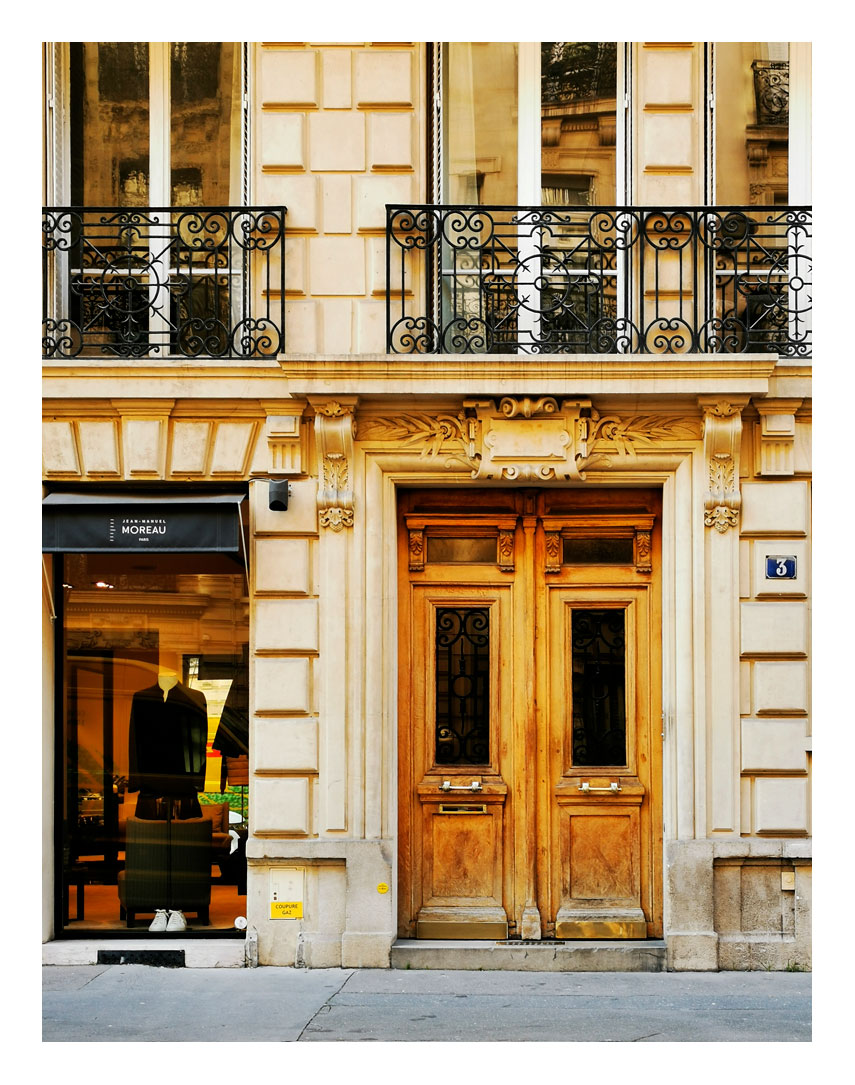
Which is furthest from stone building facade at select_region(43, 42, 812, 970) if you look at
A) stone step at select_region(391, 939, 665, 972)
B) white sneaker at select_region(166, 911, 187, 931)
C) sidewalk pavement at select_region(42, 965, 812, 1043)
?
white sneaker at select_region(166, 911, 187, 931)

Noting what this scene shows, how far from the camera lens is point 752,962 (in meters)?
8.95

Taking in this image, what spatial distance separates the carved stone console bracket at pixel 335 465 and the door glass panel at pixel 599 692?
1.90 metres

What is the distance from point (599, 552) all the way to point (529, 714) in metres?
1.29

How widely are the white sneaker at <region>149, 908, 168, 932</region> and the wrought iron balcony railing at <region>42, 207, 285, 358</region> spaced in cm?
407

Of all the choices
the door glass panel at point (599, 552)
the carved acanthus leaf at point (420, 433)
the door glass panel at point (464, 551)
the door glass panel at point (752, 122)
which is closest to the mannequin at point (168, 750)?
the door glass panel at point (464, 551)

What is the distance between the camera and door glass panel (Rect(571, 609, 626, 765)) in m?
9.45

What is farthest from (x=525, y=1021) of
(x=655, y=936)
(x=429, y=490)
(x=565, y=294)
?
(x=565, y=294)

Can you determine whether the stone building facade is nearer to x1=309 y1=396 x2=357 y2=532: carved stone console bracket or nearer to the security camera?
x1=309 y1=396 x2=357 y2=532: carved stone console bracket

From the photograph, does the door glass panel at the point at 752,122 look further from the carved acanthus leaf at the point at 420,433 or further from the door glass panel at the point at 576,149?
the carved acanthus leaf at the point at 420,433

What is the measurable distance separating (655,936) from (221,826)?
3241 millimetres

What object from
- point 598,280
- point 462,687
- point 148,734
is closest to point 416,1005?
point 462,687

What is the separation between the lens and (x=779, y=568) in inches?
360

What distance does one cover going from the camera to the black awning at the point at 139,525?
29.3 feet
